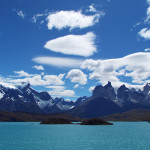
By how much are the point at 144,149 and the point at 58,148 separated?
31.8 metres

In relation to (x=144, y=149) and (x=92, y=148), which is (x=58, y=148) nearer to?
(x=92, y=148)

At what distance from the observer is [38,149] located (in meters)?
97.1

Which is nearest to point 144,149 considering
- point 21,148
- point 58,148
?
point 58,148

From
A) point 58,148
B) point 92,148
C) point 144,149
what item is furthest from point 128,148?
point 58,148

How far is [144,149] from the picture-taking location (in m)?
95.9

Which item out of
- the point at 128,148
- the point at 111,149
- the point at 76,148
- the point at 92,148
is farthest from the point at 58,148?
the point at 128,148

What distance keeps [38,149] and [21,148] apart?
7.51 meters

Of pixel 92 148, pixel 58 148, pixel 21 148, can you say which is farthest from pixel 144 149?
pixel 21 148

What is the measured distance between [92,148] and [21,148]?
27.0 meters

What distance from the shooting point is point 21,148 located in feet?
328

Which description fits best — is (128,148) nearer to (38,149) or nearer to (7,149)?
(38,149)

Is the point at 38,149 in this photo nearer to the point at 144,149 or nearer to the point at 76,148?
the point at 76,148

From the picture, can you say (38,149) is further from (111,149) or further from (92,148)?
(111,149)

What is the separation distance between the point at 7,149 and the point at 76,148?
83.9 ft
